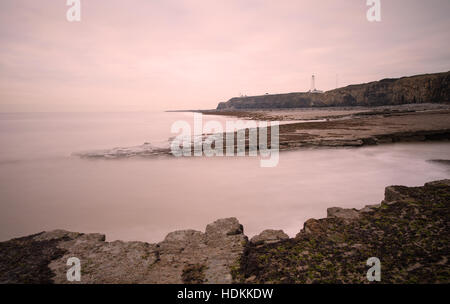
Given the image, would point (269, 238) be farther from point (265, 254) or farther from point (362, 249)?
point (362, 249)

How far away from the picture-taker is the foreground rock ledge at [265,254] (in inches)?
78.5

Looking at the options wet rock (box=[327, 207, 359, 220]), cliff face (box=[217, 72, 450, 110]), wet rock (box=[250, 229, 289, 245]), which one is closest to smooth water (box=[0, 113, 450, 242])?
wet rock (box=[327, 207, 359, 220])

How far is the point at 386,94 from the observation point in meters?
75.9

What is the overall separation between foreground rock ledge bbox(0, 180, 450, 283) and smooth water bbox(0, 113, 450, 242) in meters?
1.11

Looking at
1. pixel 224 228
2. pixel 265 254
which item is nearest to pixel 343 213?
pixel 265 254

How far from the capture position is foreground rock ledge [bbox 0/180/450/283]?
1995mm

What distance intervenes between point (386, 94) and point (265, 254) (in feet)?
314

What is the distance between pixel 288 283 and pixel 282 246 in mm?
586

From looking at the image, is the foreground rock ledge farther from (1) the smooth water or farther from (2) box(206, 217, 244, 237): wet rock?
(1) the smooth water

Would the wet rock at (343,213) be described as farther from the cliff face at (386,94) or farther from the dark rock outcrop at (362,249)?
the cliff face at (386,94)

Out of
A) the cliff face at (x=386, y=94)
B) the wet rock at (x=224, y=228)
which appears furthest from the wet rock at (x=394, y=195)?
the cliff face at (x=386, y=94)

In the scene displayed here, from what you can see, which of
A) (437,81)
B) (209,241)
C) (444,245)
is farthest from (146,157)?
(437,81)

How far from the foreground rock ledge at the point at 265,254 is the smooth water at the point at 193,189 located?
1.11 metres
